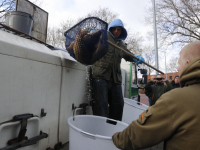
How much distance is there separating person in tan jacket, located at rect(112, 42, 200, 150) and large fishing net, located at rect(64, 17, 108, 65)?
947 mm

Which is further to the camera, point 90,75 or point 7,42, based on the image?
point 90,75

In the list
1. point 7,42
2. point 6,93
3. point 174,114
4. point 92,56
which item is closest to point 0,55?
point 7,42

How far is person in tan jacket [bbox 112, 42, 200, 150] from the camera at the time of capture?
2.68 feet

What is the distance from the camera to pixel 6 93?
1098mm

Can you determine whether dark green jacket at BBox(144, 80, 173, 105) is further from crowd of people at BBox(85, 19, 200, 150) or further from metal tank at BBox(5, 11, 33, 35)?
crowd of people at BBox(85, 19, 200, 150)

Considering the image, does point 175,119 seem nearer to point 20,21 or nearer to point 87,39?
point 87,39

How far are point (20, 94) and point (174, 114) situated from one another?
1090mm

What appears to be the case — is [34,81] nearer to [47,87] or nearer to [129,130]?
[47,87]

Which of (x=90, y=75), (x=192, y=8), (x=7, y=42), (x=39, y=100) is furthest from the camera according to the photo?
(x=192, y=8)

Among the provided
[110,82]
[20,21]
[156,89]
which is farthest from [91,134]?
[156,89]

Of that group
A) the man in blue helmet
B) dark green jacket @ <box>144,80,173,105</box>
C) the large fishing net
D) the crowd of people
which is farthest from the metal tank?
dark green jacket @ <box>144,80,173,105</box>

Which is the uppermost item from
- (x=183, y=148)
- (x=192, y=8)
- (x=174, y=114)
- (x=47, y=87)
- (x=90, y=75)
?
(x=192, y=8)

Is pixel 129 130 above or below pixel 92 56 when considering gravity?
below

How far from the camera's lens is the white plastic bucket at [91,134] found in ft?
3.83
